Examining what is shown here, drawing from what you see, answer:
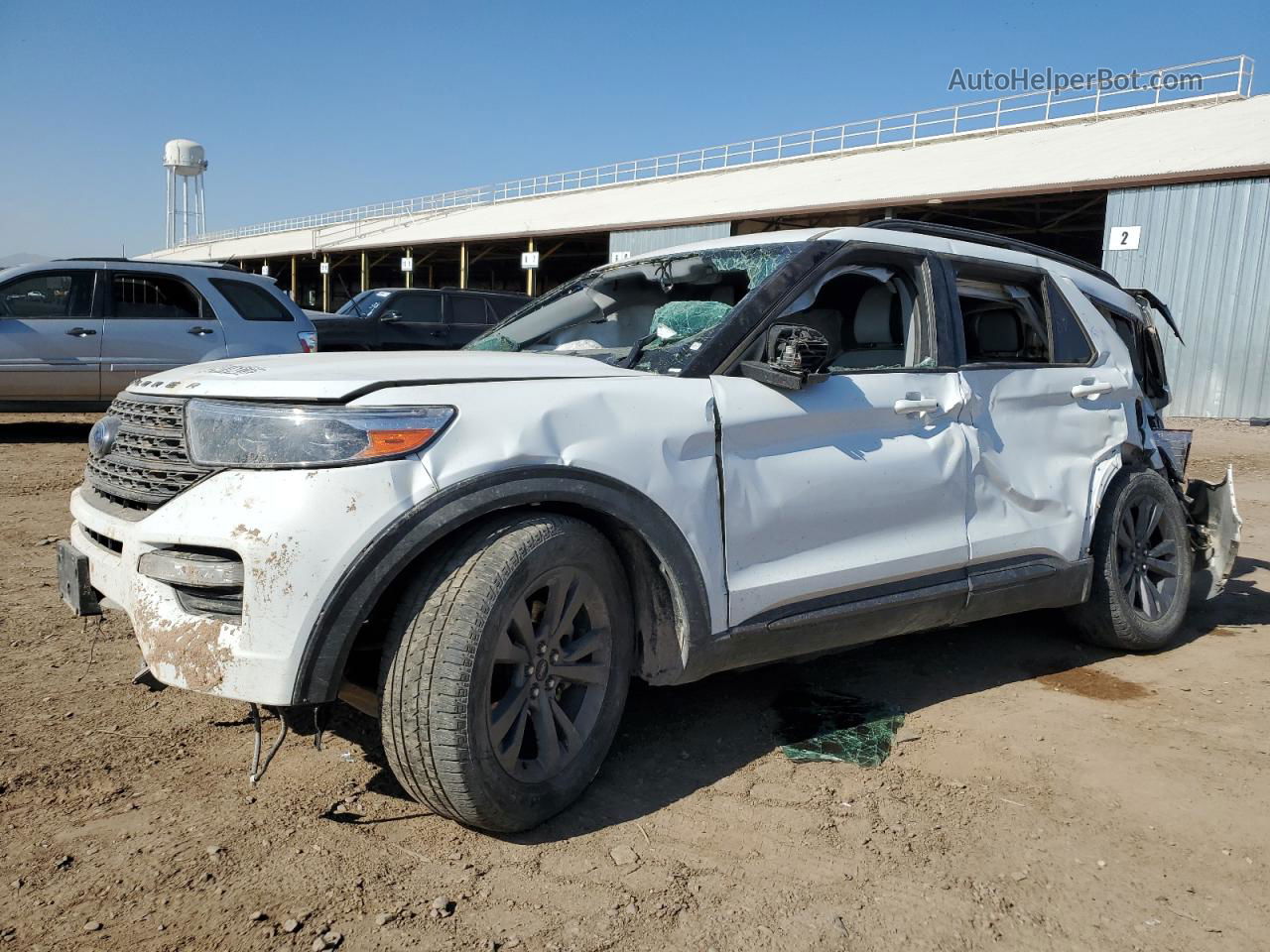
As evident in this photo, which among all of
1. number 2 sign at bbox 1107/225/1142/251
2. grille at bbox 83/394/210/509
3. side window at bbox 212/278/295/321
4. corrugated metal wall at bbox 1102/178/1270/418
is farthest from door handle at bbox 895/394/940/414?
number 2 sign at bbox 1107/225/1142/251

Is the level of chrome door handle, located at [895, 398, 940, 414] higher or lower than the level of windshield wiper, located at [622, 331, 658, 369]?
lower

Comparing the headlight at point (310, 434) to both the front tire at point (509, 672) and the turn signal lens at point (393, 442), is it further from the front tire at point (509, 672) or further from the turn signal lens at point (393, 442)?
the front tire at point (509, 672)

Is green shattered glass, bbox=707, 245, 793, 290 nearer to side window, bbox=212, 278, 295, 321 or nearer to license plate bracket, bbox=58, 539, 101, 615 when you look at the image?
license plate bracket, bbox=58, 539, 101, 615

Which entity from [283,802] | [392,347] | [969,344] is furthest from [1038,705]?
[392,347]

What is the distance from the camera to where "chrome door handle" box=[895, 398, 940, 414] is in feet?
11.1

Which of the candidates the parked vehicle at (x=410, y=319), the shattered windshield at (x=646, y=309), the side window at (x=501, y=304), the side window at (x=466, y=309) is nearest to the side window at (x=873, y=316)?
the shattered windshield at (x=646, y=309)

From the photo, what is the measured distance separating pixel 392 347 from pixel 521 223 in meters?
16.9

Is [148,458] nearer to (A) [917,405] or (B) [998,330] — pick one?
(A) [917,405]

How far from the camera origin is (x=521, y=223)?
94.5 ft

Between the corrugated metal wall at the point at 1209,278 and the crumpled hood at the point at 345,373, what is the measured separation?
49.1 ft

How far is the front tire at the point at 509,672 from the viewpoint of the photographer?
239cm

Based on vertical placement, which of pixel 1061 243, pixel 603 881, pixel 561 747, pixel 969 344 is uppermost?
pixel 1061 243

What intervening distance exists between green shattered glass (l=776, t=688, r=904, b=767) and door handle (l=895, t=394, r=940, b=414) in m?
1.13

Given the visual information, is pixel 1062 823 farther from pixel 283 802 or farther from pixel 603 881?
pixel 283 802
